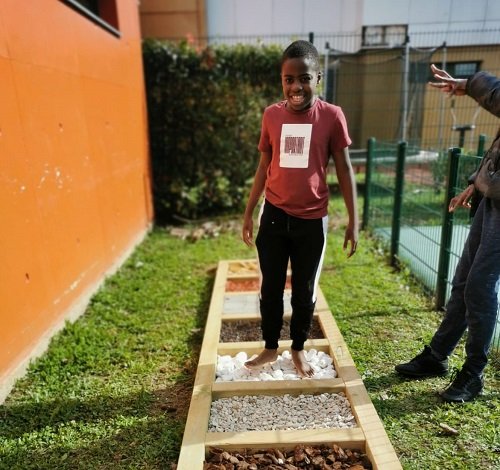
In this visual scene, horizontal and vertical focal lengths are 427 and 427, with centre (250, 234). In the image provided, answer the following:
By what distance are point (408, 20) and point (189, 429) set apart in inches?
402

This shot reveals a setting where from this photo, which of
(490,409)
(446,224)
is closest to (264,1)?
(446,224)

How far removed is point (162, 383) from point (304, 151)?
1.81m

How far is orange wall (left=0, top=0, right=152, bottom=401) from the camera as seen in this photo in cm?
293

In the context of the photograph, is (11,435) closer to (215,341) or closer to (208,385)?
(208,385)

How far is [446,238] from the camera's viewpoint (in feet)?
12.0

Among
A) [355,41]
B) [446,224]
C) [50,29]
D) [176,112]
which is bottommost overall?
[446,224]

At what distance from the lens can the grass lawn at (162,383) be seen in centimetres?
226

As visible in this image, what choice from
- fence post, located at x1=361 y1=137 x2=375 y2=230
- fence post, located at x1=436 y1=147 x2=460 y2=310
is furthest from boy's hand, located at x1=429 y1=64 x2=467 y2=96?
fence post, located at x1=361 y1=137 x2=375 y2=230

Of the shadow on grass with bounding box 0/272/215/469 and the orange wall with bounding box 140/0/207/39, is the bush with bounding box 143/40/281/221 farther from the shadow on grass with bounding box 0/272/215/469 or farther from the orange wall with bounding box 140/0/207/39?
the shadow on grass with bounding box 0/272/215/469

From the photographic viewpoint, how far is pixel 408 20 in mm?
9656

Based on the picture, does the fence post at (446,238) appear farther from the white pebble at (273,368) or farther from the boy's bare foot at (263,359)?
the boy's bare foot at (263,359)

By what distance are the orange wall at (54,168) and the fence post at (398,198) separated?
10.7 feet

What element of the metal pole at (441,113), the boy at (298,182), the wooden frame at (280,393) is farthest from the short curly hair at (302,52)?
the metal pole at (441,113)

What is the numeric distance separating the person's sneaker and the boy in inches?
36.9
